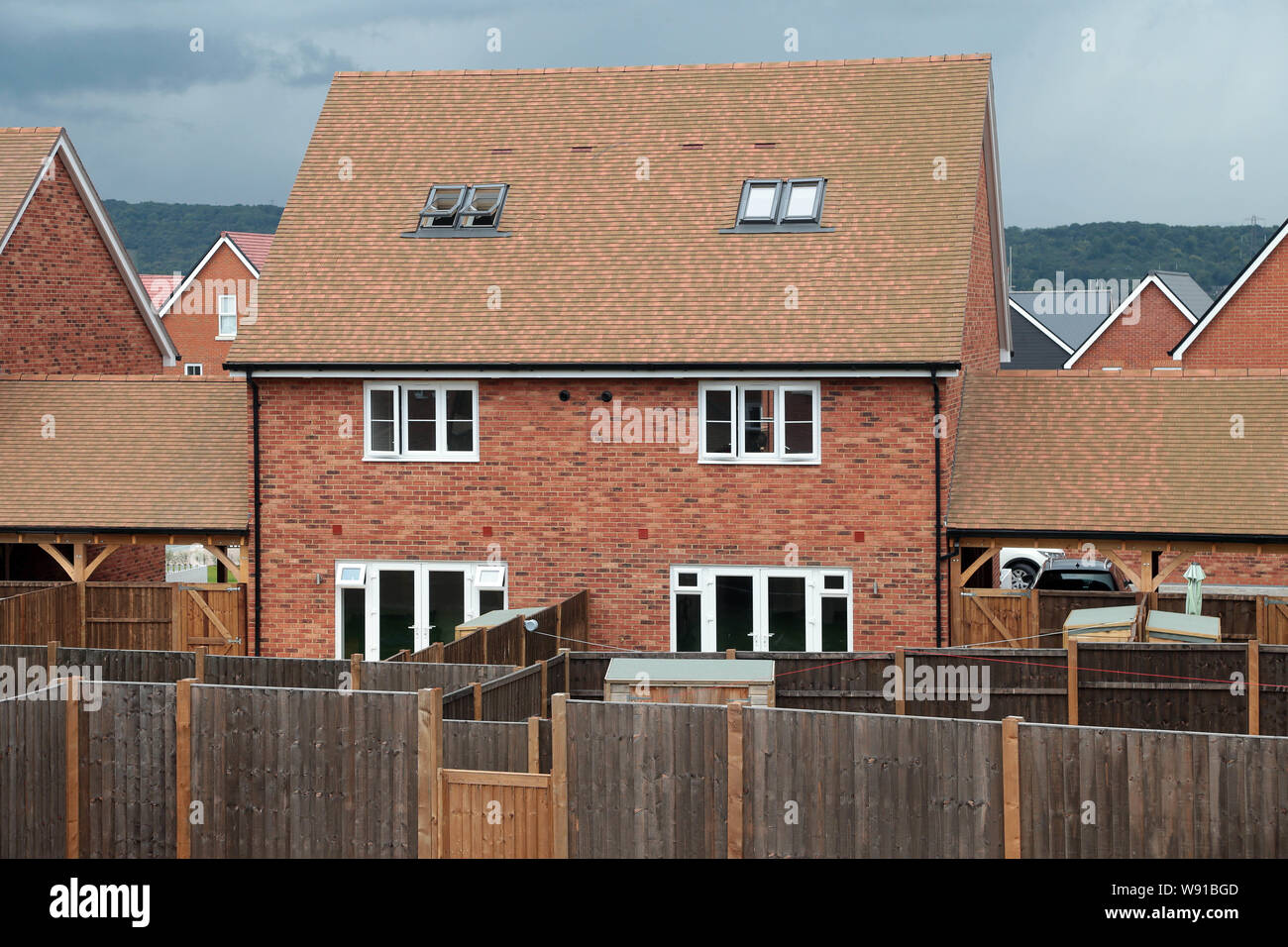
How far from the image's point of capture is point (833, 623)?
22141 mm

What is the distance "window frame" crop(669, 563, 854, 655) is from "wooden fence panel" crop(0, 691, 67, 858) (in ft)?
34.7

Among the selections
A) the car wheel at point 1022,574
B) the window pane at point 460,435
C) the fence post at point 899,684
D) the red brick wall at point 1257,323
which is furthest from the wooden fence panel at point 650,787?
the red brick wall at point 1257,323

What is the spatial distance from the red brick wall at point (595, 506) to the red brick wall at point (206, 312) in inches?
1717

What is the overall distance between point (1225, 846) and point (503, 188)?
17815 mm

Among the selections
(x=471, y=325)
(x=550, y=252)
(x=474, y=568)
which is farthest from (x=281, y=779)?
(x=550, y=252)

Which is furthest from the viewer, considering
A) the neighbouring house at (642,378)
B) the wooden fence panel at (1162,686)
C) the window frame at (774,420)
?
the window frame at (774,420)

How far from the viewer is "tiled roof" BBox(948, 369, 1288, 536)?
21.6m

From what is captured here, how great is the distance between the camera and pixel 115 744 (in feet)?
43.4

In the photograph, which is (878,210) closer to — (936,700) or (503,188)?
(503,188)

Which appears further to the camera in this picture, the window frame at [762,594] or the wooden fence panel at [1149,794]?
the window frame at [762,594]

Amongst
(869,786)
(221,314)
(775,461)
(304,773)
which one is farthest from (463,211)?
(221,314)

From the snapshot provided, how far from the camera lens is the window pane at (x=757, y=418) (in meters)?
22.4

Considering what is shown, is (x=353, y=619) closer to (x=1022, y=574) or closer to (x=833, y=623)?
(x=833, y=623)

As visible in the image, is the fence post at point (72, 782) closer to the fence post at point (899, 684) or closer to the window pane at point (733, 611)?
the fence post at point (899, 684)
